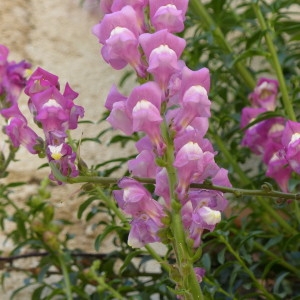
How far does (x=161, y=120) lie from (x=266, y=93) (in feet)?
2.13

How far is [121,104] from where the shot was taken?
0.65 metres

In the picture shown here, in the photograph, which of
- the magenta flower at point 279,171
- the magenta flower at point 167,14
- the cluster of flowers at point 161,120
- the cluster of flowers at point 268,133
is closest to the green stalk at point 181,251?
the cluster of flowers at point 161,120

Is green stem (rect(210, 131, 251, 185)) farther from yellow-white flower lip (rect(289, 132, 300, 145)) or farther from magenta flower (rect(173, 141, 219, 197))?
magenta flower (rect(173, 141, 219, 197))

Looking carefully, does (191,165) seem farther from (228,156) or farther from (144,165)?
(228,156)

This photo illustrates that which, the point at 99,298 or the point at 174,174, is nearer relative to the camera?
the point at 174,174

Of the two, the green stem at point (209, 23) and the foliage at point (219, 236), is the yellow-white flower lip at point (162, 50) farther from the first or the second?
the green stem at point (209, 23)

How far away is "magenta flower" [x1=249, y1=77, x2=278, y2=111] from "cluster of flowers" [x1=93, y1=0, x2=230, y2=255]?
58cm

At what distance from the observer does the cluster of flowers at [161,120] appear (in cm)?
63

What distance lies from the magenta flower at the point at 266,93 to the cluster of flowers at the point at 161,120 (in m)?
0.58

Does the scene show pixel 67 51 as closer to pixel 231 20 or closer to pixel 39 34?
pixel 39 34

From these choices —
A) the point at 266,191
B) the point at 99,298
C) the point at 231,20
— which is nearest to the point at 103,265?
the point at 99,298

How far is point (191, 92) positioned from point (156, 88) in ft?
0.11

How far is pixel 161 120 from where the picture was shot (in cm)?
63

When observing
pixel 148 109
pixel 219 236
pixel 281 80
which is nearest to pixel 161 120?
pixel 148 109
